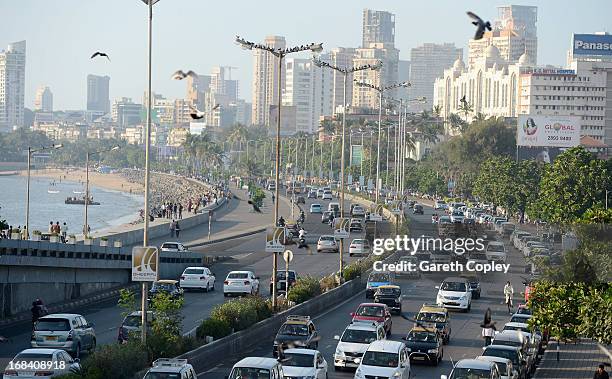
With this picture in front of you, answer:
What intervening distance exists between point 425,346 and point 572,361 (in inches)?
250

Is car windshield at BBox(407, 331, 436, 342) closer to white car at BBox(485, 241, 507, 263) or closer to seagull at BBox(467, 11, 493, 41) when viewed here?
seagull at BBox(467, 11, 493, 41)

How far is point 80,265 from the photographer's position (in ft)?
156

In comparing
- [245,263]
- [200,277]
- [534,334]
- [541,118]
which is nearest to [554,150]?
[541,118]

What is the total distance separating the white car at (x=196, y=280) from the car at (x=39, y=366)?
26766 mm

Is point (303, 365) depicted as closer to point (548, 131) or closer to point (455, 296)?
point (455, 296)

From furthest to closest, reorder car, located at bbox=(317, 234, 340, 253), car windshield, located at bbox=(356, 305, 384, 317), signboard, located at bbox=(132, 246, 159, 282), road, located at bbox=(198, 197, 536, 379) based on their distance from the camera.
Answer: car, located at bbox=(317, 234, 340, 253) → car windshield, located at bbox=(356, 305, 384, 317) → road, located at bbox=(198, 197, 536, 379) → signboard, located at bbox=(132, 246, 159, 282)

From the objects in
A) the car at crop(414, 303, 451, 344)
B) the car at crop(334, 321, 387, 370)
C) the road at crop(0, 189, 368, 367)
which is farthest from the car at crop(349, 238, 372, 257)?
the car at crop(334, 321, 387, 370)

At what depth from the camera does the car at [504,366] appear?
97.2ft

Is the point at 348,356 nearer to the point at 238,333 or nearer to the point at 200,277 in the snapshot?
the point at 238,333

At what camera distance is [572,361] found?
38500mm

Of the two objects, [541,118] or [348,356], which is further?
[541,118]

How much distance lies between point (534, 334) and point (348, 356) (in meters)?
6.61

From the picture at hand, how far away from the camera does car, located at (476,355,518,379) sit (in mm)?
29641

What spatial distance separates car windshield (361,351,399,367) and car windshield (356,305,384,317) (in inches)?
415
